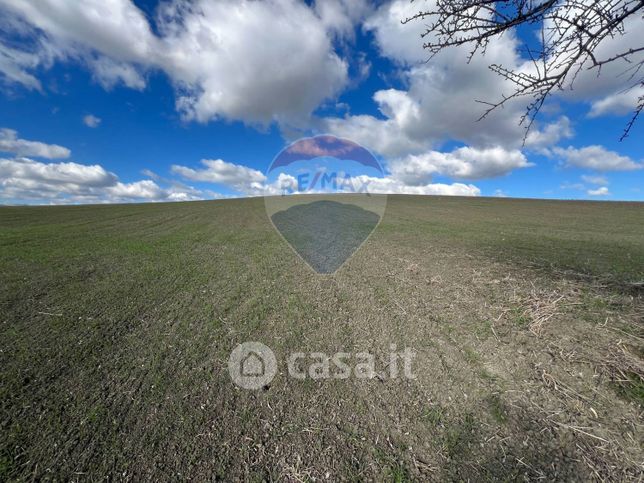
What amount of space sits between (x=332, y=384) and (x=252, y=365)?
4.68 ft

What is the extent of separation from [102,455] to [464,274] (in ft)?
29.5

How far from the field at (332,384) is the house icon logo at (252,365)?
17cm

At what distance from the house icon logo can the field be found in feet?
0.56

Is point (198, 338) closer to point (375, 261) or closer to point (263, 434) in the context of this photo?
point (263, 434)

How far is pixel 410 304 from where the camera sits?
691 cm

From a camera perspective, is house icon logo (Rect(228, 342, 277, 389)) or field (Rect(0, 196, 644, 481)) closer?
field (Rect(0, 196, 644, 481))

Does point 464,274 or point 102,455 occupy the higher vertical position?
point 464,274

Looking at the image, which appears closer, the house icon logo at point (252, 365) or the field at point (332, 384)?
the field at point (332, 384)

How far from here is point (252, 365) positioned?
4.83 metres

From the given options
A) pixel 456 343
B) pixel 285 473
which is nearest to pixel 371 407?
pixel 285 473

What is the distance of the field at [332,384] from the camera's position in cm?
313

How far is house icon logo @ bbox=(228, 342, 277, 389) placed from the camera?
14.6 feet

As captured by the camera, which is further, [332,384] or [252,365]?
[252,365]

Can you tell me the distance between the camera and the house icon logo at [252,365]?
4438 mm
